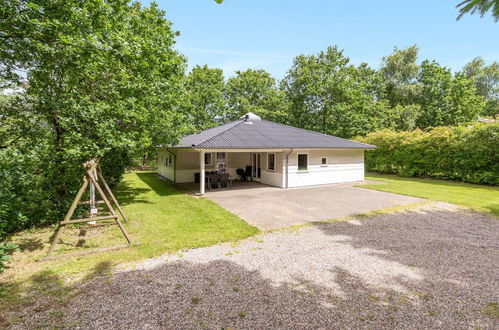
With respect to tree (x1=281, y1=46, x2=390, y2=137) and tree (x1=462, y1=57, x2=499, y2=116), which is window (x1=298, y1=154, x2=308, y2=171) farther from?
tree (x1=462, y1=57, x2=499, y2=116)

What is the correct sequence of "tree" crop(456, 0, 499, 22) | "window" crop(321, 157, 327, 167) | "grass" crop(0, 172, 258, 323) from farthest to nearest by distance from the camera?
"window" crop(321, 157, 327, 167) → "grass" crop(0, 172, 258, 323) → "tree" crop(456, 0, 499, 22)

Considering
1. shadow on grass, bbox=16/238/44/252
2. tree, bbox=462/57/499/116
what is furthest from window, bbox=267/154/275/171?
tree, bbox=462/57/499/116

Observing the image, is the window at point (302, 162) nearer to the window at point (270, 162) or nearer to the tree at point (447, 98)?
the window at point (270, 162)

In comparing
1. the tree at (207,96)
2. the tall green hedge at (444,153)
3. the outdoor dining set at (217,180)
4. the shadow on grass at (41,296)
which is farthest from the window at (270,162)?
the tree at (207,96)

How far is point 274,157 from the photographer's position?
15.5 meters

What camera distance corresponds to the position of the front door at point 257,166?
55.4 feet

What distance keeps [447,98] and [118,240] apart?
40.3m

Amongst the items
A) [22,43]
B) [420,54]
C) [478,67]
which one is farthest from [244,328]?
[478,67]

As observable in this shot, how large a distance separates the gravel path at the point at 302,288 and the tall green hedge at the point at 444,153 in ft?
41.1

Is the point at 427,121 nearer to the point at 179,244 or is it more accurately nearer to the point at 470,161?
the point at 470,161

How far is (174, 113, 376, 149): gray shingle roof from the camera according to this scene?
42.3 ft

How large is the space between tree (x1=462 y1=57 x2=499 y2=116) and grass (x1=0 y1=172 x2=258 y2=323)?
49.1 meters

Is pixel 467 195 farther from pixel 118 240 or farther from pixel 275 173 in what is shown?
pixel 118 240

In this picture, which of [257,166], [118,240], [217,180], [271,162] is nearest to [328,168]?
[271,162]
